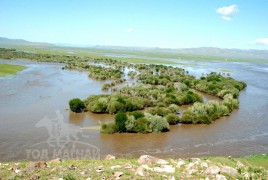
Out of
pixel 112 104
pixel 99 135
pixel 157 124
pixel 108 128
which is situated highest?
pixel 112 104

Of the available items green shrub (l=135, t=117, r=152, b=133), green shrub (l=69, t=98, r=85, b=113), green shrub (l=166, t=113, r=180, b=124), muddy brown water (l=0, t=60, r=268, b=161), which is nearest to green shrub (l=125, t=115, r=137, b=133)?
green shrub (l=135, t=117, r=152, b=133)

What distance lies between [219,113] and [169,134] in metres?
8.99

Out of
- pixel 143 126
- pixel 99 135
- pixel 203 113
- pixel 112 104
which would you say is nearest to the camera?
pixel 99 135

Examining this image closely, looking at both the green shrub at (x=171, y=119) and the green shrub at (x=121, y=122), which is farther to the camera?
the green shrub at (x=171, y=119)

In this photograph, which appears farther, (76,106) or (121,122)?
(76,106)

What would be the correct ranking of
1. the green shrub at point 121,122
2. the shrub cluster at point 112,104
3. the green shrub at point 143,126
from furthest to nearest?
the shrub cluster at point 112,104 < the green shrub at point 143,126 < the green shrub at point 121,122

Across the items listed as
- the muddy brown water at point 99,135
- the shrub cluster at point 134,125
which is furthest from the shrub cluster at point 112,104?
the shrub cluster at point 134,125

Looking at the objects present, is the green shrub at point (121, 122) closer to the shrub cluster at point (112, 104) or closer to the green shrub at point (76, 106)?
the shrub cluster at point (112, 104)

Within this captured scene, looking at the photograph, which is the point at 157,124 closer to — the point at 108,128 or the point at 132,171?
the point at 108,128

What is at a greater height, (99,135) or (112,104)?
(112,104)

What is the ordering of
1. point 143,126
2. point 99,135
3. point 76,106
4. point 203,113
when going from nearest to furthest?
point 99,135, point 143,126, point 203,113, point 76,106

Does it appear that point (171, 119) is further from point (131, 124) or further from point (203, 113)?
point (131, 124)

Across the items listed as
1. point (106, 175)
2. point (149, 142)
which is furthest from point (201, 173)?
point (149, 142)

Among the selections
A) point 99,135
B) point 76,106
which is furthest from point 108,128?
point 76,106
